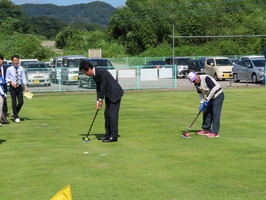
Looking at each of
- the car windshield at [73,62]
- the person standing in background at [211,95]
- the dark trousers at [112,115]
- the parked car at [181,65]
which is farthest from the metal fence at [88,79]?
the dark trousers at [112,115]

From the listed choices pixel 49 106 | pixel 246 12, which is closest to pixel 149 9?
pixel 246 12

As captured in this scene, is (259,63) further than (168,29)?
No

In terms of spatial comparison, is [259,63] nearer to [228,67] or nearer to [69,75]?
[228,67]

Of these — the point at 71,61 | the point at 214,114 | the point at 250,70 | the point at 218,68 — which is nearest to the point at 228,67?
the point at 218,68

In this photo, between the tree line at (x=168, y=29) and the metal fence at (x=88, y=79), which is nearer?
the metal fence at (x=88, y=79)

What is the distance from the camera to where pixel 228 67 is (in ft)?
132

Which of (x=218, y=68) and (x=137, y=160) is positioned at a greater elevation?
(x=218, y=68)

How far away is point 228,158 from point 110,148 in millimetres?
2646

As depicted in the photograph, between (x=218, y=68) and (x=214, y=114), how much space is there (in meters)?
28.3

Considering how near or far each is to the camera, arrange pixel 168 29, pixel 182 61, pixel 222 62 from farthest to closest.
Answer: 1. pixel 168 29
2. pixel 182 61
3. pixel 222 62

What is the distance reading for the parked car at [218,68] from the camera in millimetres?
39906

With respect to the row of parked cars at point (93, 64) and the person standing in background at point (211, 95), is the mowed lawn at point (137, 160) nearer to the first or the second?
the person standing in background at point (211, 95)

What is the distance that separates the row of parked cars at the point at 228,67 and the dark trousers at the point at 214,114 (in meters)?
19.2

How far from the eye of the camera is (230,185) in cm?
772
